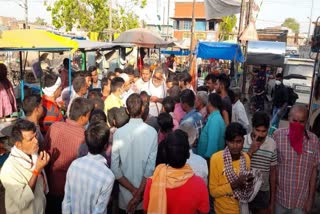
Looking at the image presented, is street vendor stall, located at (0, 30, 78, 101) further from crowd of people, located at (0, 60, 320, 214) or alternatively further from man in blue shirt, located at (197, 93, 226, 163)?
man in blue shirt, located at (197, 93, 226, 163)

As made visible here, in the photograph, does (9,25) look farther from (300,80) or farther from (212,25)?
(212,25)

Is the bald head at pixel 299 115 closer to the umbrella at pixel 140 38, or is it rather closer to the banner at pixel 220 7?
the umbrella at pixel 140 38

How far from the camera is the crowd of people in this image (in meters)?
2.36

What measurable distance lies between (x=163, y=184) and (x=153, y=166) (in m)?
1.00

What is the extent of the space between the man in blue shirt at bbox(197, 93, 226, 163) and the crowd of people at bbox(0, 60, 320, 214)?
1cm

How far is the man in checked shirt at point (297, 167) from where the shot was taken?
319 centimetres

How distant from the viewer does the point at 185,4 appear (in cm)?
5078

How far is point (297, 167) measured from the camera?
3199mm

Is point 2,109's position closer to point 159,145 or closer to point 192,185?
point 159,145

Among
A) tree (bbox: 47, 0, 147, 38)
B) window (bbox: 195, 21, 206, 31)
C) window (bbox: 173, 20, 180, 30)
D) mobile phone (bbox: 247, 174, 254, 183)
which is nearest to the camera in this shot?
mobile phone (bbox: 247, 174, 254, 183)

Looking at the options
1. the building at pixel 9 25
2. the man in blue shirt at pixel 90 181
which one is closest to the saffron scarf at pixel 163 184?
the man in blue shirt at pixel 90 181

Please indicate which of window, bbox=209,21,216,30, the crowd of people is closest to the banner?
the crowd of people

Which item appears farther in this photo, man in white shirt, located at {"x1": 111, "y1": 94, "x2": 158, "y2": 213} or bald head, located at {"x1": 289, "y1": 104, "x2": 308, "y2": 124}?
bald head, located at {"x1": 289, "y1": 104, "x2": 308, "y2": 124}

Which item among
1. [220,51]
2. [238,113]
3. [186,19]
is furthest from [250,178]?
[186,19]
